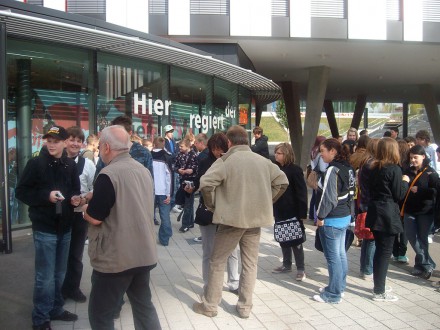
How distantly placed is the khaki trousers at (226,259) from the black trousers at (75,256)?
136 centimetres

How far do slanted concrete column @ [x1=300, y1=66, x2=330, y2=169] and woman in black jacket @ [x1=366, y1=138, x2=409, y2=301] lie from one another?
18.7m

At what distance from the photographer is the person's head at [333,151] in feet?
16.5

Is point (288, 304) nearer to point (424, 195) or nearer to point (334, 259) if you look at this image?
point (334, 259)

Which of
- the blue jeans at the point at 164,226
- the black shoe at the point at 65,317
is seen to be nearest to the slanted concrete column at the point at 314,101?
the blue jeans at the point at 164,226

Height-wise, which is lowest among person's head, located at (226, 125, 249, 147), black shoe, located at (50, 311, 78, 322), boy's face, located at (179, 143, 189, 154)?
black shoe, located at (50, 311, 78, 322)

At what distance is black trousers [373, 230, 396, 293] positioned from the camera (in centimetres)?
502

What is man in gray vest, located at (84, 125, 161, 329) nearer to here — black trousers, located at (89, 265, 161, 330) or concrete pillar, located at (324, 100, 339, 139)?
black trousers, located at (89, 265, 161, 330)

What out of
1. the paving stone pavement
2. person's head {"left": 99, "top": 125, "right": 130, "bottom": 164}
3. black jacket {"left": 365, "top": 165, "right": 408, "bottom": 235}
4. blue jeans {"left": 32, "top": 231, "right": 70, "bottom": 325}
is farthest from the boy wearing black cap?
black jacket {"left": 365, "top": 165, "right": 408, "bottom": 235}

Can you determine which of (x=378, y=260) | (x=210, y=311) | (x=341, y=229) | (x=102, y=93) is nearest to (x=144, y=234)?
(x=210, y=311)

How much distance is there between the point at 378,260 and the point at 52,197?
3.35 meters

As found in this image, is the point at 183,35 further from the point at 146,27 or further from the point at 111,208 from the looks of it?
the point at 111,208

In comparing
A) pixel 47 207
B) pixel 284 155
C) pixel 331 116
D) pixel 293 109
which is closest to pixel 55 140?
pixel 47 207

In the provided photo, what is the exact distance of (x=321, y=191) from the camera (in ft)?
17.1

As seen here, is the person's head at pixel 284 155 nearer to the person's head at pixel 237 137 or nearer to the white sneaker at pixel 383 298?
the person's head at pixel 237 137
